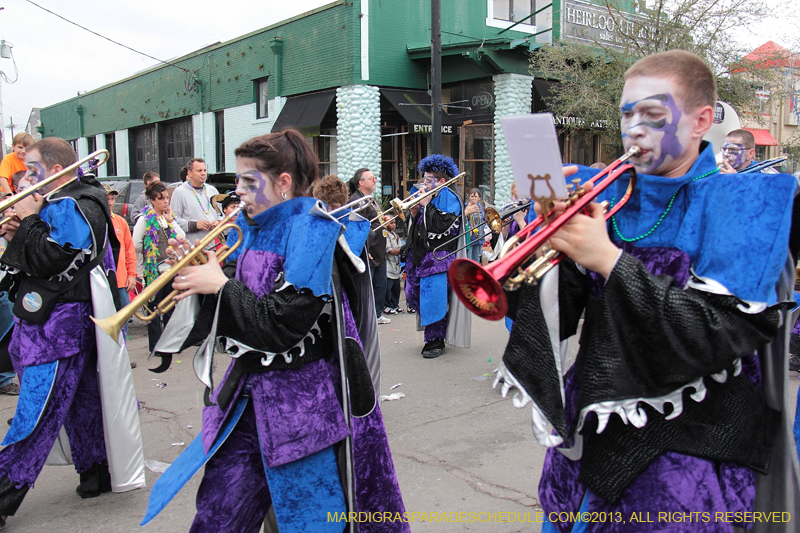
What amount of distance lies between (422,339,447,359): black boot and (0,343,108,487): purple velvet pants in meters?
3.70

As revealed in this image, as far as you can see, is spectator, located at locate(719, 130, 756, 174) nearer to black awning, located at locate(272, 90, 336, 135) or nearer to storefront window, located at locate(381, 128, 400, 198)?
black awning, located at locate(272, 90, 336, 135)

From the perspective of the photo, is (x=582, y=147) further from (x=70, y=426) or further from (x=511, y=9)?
(x=70, y=426)

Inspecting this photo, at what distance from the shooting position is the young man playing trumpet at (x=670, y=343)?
152 centimetres

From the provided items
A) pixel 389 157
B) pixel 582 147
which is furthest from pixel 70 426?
pixel 582 147

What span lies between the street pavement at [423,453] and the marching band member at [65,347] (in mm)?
228

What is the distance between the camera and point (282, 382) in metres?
2.32

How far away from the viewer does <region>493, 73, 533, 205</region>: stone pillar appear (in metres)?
14.9

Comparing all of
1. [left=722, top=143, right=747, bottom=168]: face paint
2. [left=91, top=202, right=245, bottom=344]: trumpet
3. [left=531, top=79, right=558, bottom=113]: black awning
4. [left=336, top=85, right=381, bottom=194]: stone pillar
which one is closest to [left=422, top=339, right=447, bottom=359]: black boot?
[left=722, top=143, right=747, bottom=168]: face paint

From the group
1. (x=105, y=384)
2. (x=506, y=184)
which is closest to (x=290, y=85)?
(x=506, y=184)

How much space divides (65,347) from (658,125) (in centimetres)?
320

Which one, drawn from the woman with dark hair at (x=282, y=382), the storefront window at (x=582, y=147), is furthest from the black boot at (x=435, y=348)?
the storefront window at (x=582, y=147)

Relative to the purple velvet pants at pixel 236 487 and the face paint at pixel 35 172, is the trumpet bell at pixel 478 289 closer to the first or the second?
the purple velvet pants at pixel 236 487

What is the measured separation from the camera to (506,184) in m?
14.9

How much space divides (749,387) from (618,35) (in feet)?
43.5
